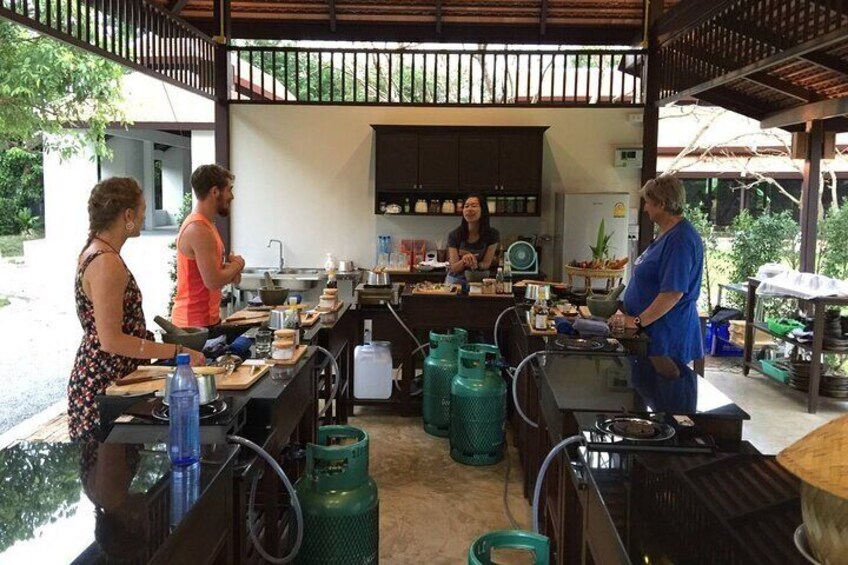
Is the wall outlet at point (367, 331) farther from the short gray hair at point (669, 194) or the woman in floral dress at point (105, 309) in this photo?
the woman in floral dress at point (105, 309)

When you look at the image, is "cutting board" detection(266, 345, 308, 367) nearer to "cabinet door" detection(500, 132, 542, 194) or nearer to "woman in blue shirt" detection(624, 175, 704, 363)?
"woman in blue shirt" detection(624, 175, 704, 363)

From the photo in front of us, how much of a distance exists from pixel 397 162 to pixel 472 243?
1770 mm

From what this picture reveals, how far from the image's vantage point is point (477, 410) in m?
4.37

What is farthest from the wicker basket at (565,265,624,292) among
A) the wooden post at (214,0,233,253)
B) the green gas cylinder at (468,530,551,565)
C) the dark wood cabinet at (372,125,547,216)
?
the green gas cylinder at (468,530,551,565)

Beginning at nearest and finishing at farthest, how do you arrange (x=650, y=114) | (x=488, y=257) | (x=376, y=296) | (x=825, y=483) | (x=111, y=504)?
(x=825, y=483) → (x=111, y=504) → (x=376, y=296) → (x=488, y=257) → (x=650, y=114)

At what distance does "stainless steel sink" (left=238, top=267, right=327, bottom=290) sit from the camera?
23.6ft

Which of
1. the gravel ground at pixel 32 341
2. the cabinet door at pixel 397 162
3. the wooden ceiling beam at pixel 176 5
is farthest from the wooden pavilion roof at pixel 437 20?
the gravel ground at pixel 32 341

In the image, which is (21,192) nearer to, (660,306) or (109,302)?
(109,302)

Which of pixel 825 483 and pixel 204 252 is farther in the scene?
pixel 204 252

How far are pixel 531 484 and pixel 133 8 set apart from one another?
14.2 ft

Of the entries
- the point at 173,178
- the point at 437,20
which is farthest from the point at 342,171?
the point at 173,178

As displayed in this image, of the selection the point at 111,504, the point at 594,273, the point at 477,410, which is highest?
the point at 594,273

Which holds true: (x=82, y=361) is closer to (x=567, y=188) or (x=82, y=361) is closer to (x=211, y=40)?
(x=211, y=40)

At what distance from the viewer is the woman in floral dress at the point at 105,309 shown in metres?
2.51
